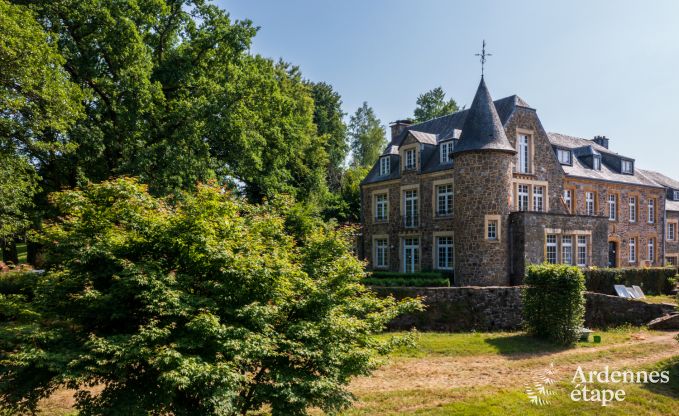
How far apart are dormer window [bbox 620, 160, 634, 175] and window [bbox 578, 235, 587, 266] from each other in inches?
466

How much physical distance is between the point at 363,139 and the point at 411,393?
49.1 meters

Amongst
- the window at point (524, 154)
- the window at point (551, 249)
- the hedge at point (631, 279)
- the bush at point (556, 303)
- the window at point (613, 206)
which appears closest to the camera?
the bush at point (556, 303)

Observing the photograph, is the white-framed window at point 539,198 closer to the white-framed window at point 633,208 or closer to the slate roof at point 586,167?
the slate roof at point 586,167

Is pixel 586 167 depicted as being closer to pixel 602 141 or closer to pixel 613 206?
pixel 613 206

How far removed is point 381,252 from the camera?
3048cm

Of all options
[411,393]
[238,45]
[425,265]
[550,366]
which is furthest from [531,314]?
[238,45]

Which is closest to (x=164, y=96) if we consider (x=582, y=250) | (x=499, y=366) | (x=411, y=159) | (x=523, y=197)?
(x=411, y=159)

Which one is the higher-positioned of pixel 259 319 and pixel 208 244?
pixel 208 244

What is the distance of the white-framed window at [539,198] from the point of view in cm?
2624

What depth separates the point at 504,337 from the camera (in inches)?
654

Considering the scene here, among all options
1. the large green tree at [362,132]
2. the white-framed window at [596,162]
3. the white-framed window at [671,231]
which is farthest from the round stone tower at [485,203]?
the large green tree at [362,132]

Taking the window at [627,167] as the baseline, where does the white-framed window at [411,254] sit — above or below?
below

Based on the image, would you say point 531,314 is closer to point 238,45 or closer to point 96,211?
point 96,211

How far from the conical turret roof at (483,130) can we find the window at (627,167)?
15.9 meters
